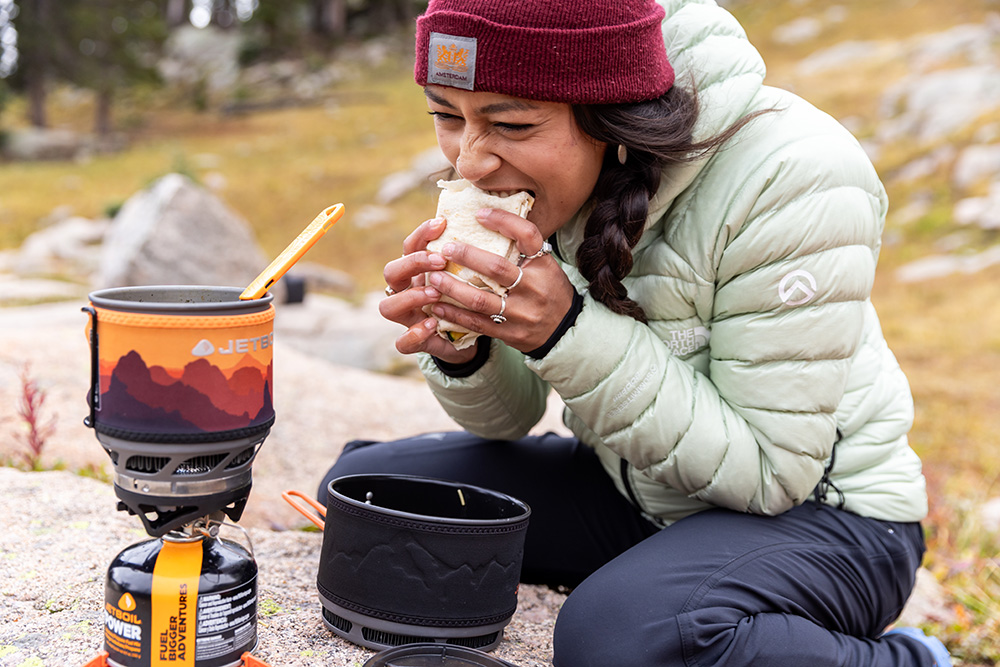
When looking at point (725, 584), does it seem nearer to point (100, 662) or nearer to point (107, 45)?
point (100, 662)

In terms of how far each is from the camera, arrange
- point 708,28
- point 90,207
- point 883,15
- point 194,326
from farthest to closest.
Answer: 1. point 883,15
2. point 90,207
3. point 708,28
4. point 194,326

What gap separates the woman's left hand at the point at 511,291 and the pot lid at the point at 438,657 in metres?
0.72

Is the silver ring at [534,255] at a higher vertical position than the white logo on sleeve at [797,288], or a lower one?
higher

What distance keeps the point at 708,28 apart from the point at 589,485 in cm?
142

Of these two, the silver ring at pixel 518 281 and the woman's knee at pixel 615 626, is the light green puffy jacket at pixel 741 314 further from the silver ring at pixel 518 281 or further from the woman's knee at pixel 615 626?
the woman's knee at pixel 615 626

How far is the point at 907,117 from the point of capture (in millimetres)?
15914

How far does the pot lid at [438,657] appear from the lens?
1975 mm

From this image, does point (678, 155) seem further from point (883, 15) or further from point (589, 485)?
point (883, 15)

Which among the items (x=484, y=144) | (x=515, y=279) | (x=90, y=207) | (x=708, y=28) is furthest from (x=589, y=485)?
(x=90, y=207)

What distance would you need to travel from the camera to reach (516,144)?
212cm

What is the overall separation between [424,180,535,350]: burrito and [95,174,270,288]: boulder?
259 inches

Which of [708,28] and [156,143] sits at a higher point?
[708,28]

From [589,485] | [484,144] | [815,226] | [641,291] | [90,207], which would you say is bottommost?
[90,207]

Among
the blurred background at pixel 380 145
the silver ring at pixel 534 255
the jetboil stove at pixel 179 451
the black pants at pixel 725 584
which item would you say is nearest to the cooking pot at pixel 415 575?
the black pants at pixel 725 584
